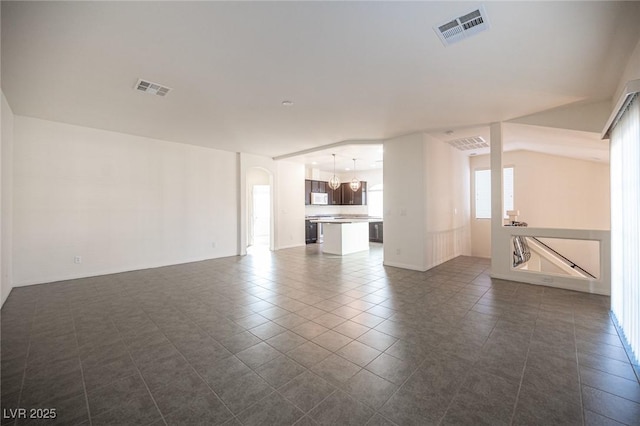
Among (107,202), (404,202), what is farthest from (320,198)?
(107,202)

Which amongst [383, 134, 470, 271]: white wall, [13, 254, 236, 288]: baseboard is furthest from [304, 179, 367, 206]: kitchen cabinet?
[13, 254, 236, 288]: baseboard

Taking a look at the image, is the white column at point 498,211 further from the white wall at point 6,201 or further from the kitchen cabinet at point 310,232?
the white wall at point 6,201

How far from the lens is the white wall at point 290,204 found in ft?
28.4

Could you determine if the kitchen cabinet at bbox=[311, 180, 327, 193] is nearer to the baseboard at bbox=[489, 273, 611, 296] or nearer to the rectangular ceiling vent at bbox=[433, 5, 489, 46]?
the baseboard at bbox=[489, 273, 611, 296]

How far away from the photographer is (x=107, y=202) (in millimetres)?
5258

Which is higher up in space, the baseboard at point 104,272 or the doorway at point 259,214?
the doorway at point 259,214

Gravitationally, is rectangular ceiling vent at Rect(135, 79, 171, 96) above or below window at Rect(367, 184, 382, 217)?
above

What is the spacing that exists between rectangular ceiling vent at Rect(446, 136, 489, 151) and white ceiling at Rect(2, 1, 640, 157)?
4.27ft

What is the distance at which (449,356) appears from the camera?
7.52 feet

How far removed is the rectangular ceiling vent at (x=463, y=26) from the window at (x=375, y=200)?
887cm

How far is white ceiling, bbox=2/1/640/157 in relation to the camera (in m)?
2.03

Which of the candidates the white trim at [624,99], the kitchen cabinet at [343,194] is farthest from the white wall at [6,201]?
the kitchen cabinet at [343,194]

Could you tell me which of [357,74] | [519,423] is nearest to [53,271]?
[357,74]

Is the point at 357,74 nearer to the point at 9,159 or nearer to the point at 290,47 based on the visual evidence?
the point at 290,47
